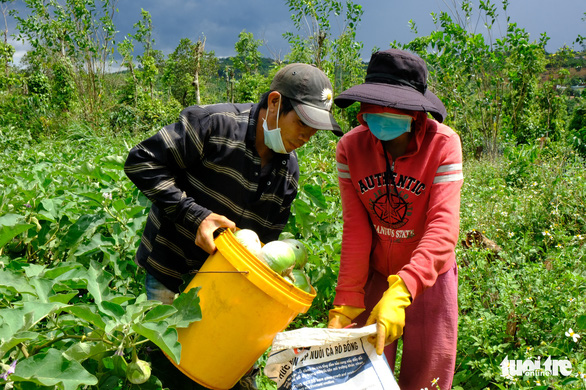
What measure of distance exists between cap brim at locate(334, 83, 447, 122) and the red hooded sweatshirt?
0.22 ft

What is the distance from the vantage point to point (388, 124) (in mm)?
1536

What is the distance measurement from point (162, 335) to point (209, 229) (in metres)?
0.41

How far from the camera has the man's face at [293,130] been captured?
5.57 ft

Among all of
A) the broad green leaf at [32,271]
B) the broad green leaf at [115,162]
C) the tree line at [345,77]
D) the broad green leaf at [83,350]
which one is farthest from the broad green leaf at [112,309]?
the tree line at [345,77]

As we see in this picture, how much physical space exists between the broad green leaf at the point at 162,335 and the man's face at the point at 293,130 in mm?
830

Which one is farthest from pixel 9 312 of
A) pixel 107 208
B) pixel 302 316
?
pixel 302 316

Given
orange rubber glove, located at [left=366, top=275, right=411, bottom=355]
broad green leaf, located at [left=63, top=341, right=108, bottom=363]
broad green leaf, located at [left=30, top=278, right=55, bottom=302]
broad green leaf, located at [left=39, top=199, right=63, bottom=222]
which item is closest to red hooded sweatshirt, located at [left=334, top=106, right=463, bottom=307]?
orange rubber glove, located at [left=366, top=275, right=411, bottom=355]

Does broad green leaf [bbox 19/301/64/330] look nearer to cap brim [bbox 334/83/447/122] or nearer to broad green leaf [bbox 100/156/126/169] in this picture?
cap brim [bbox 334/83/447/122]

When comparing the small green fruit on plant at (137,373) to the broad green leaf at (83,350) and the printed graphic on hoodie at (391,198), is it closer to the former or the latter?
the broad green leaf at (83,350)

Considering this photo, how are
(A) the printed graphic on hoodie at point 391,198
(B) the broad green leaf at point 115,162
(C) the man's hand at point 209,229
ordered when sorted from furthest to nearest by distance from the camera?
(B) the broad green leaf at point 115,162
(A) the printed graphic on hoodie at point 391,198
(C) the man's hand at point 209,229

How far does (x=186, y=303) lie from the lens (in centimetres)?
132

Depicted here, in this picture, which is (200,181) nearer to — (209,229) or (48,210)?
(209,229)

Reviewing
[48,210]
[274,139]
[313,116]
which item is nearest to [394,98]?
[313,116]

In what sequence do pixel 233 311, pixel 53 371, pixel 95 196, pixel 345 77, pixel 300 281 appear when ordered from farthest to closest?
pixel 345 77, pixel 95 196, pixel 300 281, pixel 233 311, pixel 53 371
